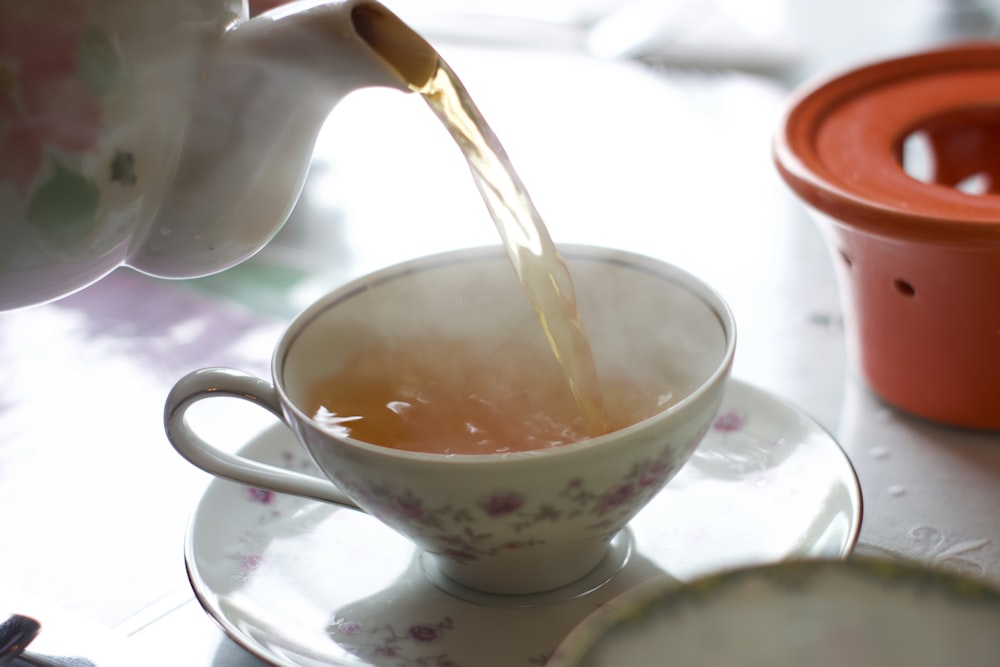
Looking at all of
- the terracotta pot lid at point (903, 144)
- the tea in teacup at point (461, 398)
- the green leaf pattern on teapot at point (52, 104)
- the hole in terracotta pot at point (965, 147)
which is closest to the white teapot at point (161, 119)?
the green leaf pattern on teapot at point (52, 104)

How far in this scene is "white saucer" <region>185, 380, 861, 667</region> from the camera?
510 millimetres

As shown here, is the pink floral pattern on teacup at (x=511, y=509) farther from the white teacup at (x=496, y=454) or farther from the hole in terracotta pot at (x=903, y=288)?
the hole in terracotta pot at (x=903, y=288)

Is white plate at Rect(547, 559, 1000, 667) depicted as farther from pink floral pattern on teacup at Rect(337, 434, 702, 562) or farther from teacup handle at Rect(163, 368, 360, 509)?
teacup handle at Rect(163, 368, 360, 509)

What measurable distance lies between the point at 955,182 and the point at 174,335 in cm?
62

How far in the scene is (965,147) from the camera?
0.80 meters

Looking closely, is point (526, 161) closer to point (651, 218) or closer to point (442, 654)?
point (651, 218)

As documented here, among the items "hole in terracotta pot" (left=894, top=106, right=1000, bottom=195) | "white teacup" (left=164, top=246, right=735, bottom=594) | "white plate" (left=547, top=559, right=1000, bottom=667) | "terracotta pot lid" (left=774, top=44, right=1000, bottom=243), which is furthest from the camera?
"hole in terracotta pot" (left=894, top=106, right=1000, bottom=195)

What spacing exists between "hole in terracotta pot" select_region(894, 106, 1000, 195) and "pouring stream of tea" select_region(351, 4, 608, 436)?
31cm

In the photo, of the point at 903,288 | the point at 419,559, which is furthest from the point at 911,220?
the point at 419,559

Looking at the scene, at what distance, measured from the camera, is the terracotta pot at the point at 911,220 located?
594mm

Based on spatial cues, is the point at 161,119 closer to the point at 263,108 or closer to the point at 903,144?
the point at 263,108

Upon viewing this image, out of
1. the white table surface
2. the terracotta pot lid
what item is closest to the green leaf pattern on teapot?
the white table surface

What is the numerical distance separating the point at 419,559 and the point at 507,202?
0.20m

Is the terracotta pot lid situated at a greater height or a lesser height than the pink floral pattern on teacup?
Answer: greater
